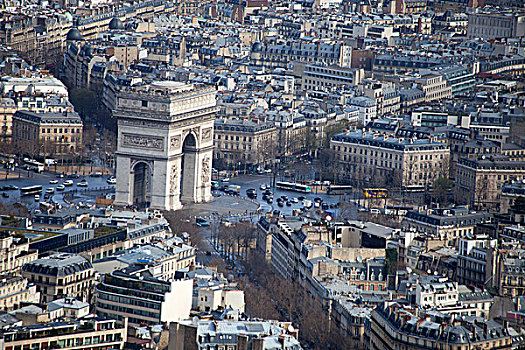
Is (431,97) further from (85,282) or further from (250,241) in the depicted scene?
(85,282)

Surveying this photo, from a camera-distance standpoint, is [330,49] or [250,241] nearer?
[250,241]

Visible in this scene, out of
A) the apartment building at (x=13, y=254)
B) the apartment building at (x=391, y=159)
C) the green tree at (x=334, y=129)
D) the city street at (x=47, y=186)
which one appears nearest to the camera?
the apartment building at (x=13, y=254)

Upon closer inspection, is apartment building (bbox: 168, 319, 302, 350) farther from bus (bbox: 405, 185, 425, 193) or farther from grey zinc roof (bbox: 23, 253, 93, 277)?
bus (bbox: 405, 185, 425, 193)

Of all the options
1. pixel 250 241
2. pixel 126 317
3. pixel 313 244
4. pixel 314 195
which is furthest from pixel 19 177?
pixel 126 317

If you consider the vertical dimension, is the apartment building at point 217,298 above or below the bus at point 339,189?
above

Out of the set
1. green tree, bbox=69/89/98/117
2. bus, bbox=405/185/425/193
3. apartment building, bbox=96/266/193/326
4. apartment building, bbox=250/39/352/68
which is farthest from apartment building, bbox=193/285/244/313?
apartment building, bbox=250/39/352/68

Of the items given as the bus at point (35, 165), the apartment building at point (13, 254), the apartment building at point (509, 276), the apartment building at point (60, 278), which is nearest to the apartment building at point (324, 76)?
the bus at point (35, 165)

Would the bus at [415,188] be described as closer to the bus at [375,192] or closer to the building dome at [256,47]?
the bus at [375,192]
